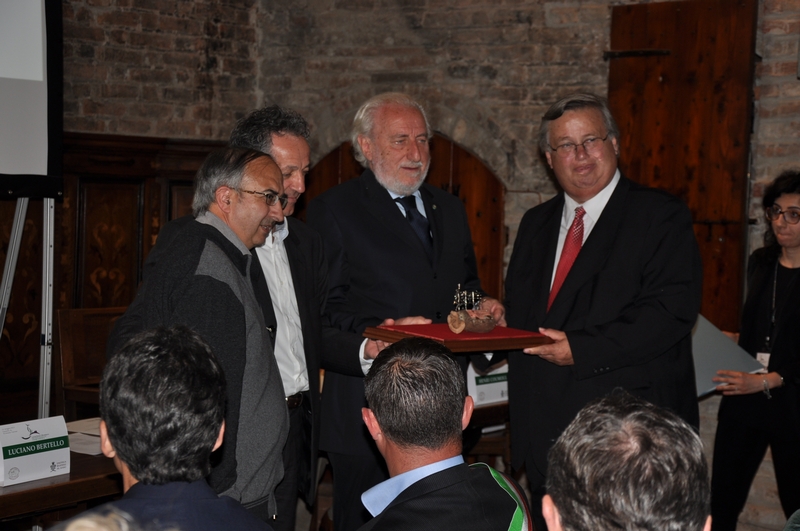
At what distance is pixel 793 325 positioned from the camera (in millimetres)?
3994

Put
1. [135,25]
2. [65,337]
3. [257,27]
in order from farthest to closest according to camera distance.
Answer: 1. [257,27]
2. [135,25]
3. [65,337]

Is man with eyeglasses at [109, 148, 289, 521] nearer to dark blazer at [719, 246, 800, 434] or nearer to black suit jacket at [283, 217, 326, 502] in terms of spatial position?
black suit jacket at [283, 217, 326, 502]

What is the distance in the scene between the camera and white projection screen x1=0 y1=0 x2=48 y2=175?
4.57 m

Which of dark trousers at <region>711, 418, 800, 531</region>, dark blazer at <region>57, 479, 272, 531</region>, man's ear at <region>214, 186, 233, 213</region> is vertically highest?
man's ear at <region>214, 186, 233, 213</region>

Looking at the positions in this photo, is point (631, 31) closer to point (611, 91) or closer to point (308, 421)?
point (611, 91)

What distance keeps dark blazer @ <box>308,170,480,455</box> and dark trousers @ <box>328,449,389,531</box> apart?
40 mm

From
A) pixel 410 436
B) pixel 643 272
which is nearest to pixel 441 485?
pixel 410 436

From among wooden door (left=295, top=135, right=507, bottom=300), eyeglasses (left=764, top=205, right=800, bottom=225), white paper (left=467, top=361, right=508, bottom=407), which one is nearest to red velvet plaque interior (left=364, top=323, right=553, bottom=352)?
white paper (left=467, top=361, right=508, bottom=407)

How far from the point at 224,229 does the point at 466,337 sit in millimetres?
920

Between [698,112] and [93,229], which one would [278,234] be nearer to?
[698,112]

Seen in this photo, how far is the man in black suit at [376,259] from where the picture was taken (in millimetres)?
3189

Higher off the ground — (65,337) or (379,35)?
(379,35)

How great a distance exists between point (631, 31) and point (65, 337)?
399cm

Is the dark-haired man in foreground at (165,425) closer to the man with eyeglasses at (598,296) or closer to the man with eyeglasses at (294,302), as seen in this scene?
the man with eyeglasses at (294,302)
